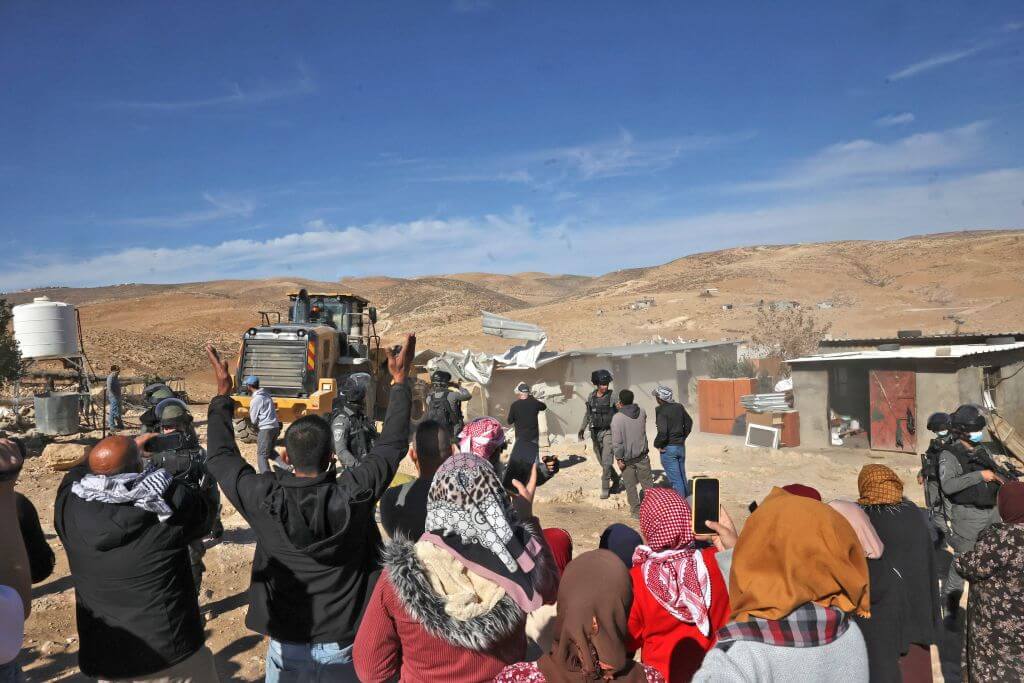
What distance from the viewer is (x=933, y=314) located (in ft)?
127

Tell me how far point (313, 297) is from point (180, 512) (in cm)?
1372

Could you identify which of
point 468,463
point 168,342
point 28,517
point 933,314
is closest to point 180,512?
point 28,517

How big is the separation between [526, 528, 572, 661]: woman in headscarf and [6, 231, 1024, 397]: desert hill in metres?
31.2

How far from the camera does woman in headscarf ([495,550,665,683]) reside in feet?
6.43

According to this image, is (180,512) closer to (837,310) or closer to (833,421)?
(833,421)

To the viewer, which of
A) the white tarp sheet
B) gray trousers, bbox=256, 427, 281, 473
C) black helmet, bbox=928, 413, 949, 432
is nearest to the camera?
black helmet, bbox=928, 413, 949, 432

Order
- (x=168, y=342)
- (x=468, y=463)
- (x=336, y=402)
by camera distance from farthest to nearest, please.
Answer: (x=168, y=342), (x=336, y=402), (x=468, y=463)

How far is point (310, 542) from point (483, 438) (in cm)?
117

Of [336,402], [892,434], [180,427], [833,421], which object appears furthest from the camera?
[833,421]

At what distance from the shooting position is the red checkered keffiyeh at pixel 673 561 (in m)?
2.48

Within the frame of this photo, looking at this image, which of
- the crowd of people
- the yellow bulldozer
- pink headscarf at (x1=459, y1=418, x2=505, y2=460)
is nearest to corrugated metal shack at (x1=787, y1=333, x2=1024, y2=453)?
the yellow bulldozer

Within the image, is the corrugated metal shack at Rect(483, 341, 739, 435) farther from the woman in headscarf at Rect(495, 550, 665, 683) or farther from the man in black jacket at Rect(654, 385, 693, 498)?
the woman in headscarf at Rect(495, 550, 665, 683)

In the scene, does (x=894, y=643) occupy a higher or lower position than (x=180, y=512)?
lower

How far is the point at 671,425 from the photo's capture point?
801cm
